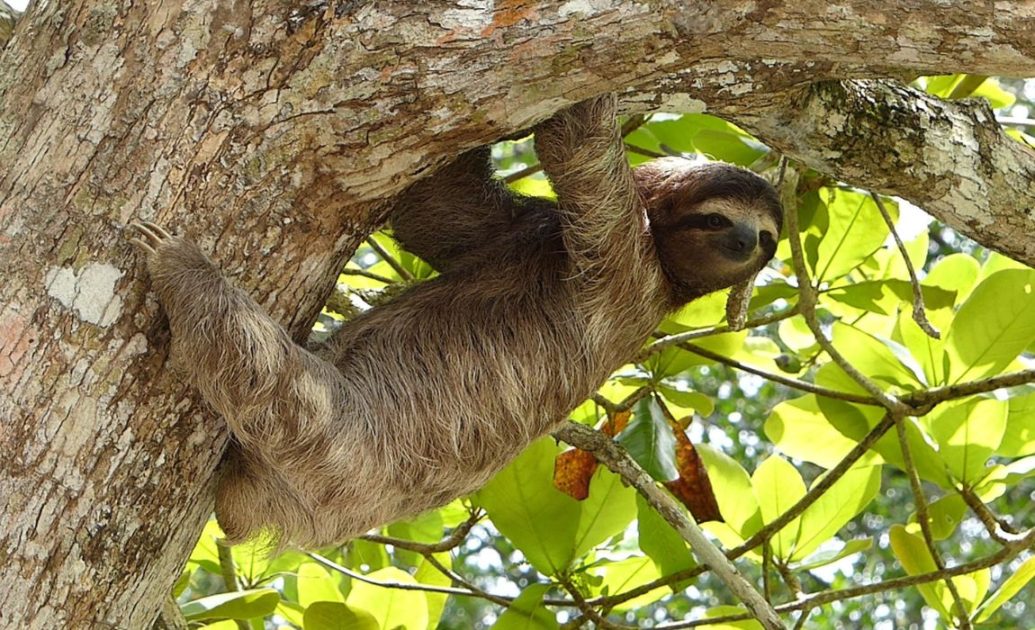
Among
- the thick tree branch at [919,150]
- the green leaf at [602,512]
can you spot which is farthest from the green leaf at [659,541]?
the thick tree branch at [919,150]

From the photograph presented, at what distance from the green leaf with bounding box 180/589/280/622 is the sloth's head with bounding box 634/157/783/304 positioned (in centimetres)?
221

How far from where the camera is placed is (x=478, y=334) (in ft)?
15.2

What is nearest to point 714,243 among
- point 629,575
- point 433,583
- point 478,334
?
point 478,334

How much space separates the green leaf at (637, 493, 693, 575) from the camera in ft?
17.1

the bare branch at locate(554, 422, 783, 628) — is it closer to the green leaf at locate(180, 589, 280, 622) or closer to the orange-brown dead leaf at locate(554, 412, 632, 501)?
the orange-brown dead leaf at locate(554, 412, 632, 501)

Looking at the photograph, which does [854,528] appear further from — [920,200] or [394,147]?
[394,147]

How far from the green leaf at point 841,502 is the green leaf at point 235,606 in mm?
2625

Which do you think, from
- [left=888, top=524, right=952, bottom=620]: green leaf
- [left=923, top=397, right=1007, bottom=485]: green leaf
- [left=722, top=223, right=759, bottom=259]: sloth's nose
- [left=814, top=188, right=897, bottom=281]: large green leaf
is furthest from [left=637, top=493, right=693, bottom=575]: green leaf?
[left=814, top=188, right=897, bottom=281]: large green leaf

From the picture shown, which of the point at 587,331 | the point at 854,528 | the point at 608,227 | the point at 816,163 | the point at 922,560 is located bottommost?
the point at 922,560

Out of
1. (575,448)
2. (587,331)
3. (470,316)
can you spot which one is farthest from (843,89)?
(575,448)

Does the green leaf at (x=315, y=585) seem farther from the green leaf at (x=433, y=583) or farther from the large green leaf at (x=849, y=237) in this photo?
the large green leaf at (x=849, y=237)

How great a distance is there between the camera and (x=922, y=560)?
18.2 feet

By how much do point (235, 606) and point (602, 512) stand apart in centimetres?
182

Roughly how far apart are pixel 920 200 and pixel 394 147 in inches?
88.2
